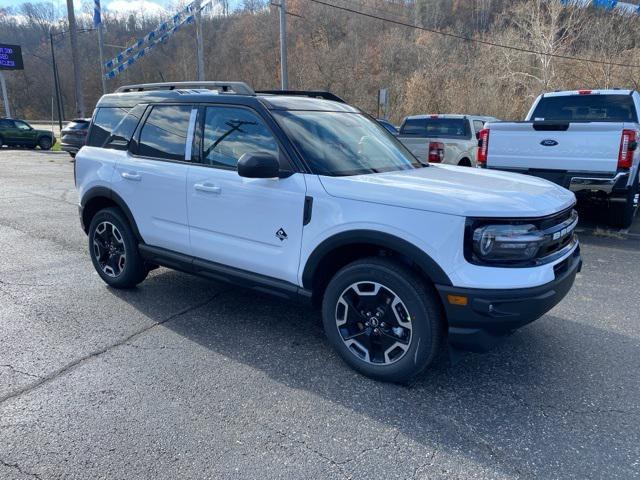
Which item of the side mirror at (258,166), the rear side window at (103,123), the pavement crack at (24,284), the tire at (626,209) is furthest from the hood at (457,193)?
the tire at (626,209)

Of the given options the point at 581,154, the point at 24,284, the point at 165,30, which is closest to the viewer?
the point at 24,284

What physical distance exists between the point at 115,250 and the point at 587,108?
7.97 metres

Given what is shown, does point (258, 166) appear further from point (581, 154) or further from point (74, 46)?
point (74, 46)

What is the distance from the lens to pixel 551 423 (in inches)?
106

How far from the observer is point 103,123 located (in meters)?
4.77

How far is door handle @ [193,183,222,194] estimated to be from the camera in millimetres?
3602

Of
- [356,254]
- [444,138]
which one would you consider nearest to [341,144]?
[356,254]

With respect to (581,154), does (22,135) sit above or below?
above

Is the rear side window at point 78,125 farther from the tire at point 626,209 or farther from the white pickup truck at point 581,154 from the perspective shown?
the tire at point 626,209

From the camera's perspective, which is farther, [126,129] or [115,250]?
[115,250]

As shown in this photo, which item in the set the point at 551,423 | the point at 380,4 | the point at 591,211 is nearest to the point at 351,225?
the point at 551,423

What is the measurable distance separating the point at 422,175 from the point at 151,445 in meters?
2.46

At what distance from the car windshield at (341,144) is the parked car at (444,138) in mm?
5323

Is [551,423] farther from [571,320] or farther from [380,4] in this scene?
[380,4]
